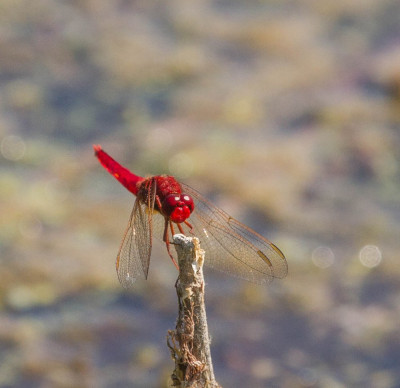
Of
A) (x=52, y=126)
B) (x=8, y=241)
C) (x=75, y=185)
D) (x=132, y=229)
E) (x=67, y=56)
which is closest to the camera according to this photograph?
(x=132, y=229)

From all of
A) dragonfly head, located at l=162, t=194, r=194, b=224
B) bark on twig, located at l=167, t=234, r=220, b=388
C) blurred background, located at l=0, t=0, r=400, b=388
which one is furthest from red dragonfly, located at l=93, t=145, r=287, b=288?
blurred background, located at l=0, t=0, r=400, b=388

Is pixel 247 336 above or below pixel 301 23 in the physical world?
below

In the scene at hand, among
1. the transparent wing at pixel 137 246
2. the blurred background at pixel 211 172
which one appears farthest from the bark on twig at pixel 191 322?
the blurred background at pixel 211 172

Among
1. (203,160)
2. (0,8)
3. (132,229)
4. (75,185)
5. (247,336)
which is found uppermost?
(0,8)

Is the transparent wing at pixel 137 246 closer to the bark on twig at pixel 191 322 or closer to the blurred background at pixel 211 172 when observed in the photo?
the bark on twig at pixel 191 322

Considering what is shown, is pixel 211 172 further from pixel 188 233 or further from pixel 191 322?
pixel 191 322

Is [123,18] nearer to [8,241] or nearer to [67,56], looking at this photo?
[67,56]

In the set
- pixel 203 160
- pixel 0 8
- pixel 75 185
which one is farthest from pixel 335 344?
pixel 0 8
